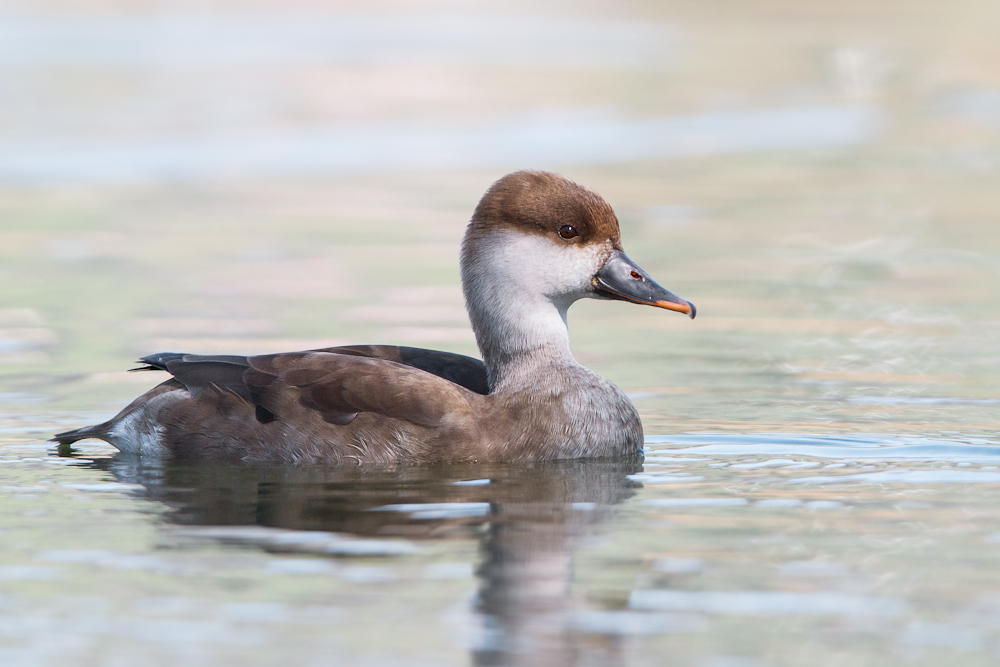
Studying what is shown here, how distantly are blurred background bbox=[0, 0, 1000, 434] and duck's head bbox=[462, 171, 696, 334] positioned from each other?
889 millimetres

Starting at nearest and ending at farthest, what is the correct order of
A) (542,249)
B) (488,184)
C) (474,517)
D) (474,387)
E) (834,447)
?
(474,517), (834,447), (542,249), (474,387), (488,184)

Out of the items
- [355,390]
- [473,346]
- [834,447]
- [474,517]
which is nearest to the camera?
[474,517]

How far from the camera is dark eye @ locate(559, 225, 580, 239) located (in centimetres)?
757

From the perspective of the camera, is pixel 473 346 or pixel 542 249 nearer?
pixel 542 249

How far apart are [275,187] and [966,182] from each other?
7216mm

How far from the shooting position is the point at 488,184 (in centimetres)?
1614

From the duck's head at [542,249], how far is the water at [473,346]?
837 millimetres

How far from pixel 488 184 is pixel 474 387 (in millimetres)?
8628

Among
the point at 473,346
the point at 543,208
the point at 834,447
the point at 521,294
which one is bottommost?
the point at 834,447

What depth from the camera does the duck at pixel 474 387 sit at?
7238 mm

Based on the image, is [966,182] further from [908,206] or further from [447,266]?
[447,266]

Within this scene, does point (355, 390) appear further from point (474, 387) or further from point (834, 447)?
point (834, 447)

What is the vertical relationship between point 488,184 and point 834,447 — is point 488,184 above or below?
above

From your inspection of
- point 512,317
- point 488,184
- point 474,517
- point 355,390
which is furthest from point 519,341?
point 488,184
